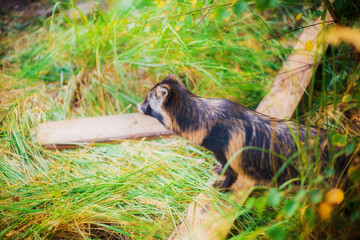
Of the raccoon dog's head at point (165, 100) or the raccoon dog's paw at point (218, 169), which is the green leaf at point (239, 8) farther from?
the raccoon dog's paw at point (218, 169)

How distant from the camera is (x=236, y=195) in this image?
225 centimetres

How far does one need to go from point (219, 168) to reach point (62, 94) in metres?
2.46

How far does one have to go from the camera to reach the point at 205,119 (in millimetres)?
2264

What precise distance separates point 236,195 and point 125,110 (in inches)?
72.6

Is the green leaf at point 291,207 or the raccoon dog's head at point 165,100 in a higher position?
the raccoon dog's head at point 165,100

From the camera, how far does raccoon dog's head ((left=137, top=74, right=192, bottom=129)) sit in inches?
90.0

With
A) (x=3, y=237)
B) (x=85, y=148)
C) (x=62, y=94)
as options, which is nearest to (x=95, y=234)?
(x=3, y=237)

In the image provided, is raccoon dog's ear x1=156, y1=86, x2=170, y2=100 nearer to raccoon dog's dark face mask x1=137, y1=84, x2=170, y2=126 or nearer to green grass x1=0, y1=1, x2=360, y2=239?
raccoon dog's dark face mask x1=137, y1=84, x2=170, y2=126

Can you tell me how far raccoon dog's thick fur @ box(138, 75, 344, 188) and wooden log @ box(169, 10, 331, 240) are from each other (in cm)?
22

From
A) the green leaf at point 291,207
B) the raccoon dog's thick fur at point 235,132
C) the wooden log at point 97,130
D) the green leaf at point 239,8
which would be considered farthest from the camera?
the wooden log at point 97,130

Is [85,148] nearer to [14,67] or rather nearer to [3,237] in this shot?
[3,237]

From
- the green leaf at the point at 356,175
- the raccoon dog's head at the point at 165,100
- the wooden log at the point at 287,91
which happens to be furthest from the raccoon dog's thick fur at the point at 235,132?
the green leaf at the point at 356,175

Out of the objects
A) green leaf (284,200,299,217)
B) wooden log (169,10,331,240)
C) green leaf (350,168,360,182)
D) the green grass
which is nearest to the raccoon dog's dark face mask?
the green grass

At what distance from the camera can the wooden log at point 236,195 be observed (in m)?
1.96
